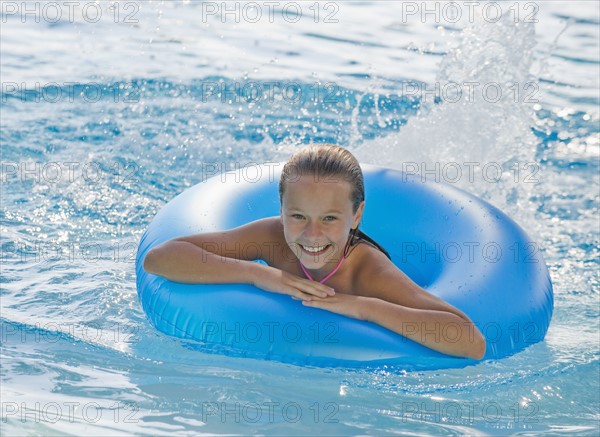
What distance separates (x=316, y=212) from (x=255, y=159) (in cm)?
339

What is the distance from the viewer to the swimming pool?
376cm

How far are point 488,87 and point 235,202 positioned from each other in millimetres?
3251

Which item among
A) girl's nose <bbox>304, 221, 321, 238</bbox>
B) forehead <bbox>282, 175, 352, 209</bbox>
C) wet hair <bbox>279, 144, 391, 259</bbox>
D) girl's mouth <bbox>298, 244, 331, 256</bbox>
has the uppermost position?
wet hair <bbox>279, 144, 391, 259</bbox>

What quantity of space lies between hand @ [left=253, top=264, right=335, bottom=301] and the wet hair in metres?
0.32

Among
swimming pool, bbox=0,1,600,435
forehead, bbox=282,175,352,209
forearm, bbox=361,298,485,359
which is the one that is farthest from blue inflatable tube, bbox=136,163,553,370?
forehead, bbox=282,175,352,209

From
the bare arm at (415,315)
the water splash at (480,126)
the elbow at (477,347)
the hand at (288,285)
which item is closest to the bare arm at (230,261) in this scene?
the hand at (288,285)

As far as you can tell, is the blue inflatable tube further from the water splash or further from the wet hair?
the water splash

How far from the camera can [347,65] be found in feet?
29.9

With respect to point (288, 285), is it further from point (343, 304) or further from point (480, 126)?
point (480, 126)

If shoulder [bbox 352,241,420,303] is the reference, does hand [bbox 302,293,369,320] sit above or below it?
below

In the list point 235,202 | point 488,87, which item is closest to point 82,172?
point 235,202

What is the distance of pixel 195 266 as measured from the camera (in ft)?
12.9

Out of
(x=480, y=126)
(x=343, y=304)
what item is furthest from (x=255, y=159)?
(x=343, y=304)

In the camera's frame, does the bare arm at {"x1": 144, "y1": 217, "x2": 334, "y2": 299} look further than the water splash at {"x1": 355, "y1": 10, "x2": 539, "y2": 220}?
No
